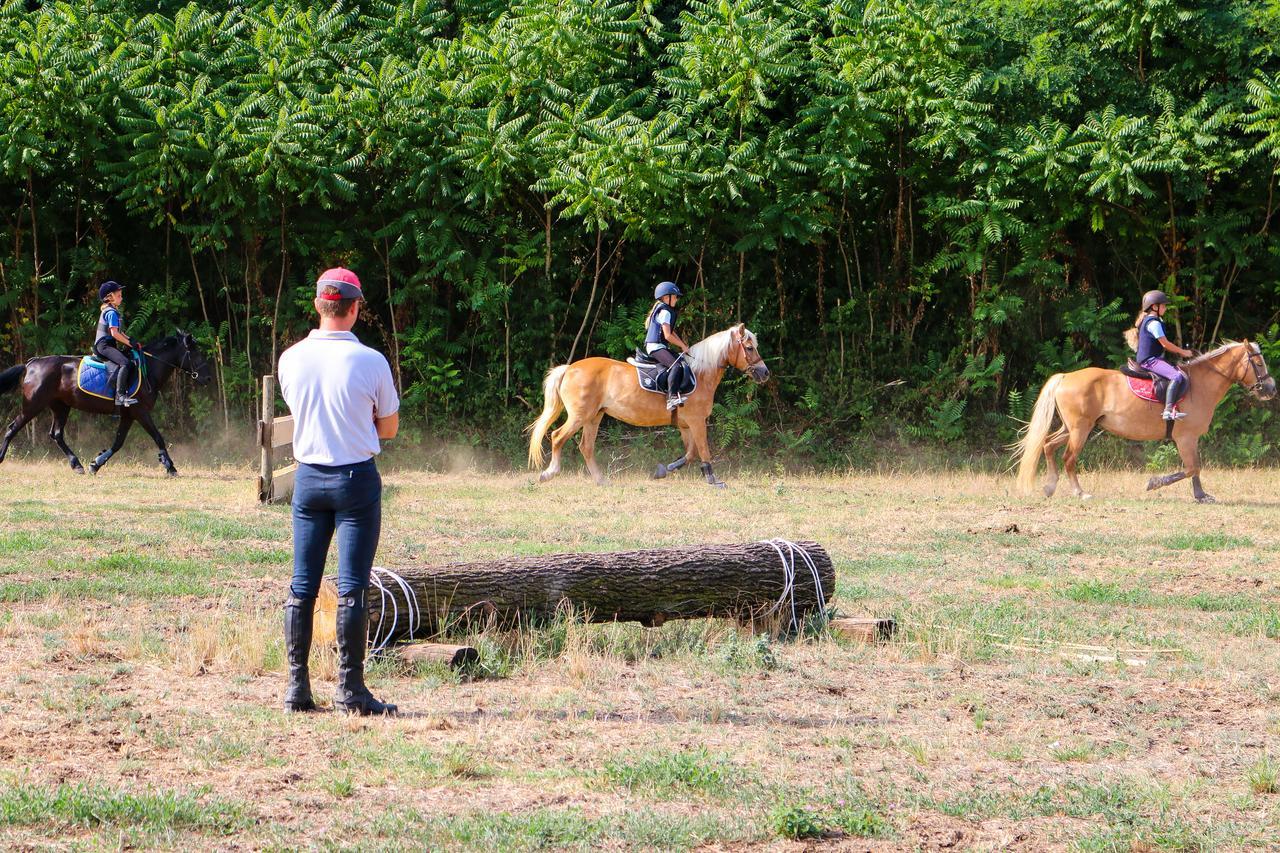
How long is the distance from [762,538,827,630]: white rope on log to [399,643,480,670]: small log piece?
1987mm

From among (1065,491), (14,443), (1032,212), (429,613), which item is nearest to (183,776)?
(429,613)

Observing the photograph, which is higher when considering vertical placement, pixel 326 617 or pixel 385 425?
pixel 385 425

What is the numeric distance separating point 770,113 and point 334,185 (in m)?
6.40

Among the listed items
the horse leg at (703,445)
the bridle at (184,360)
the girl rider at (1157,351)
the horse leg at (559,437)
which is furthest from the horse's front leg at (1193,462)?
the bridle at (184,360)

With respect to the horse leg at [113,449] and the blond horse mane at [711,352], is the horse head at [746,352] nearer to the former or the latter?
the blond horse mane at [711,352]

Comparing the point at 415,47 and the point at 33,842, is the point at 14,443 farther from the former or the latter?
the point at 33,842

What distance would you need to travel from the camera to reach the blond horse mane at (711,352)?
16641 mm

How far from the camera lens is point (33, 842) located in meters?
4.29

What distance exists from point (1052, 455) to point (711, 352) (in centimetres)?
440

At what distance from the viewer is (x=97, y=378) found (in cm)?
1675

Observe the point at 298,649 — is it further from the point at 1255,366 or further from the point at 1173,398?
the point at 1255,366

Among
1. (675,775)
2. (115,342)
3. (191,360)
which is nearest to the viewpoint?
(675,775)

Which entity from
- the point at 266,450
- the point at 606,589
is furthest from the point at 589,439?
the point at 606,589

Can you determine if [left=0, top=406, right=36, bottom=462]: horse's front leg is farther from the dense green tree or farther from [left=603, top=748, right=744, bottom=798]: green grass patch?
[left=603, top=748, right=744, bottom=798]: green grass patch
